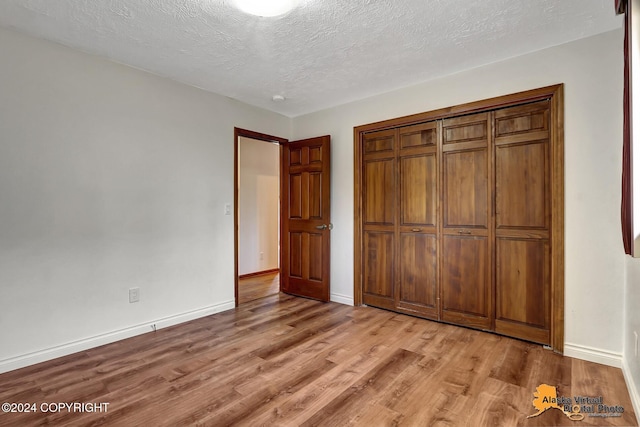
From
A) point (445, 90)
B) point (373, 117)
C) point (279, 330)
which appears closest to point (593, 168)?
point (445, 90)

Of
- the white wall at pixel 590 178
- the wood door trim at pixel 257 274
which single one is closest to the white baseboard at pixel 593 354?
the white wall at pixel 590 178

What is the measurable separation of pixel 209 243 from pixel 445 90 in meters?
3.02

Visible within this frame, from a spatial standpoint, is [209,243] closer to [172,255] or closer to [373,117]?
[172,255]

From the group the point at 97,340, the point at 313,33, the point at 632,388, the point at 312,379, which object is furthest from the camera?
the point at 97,340

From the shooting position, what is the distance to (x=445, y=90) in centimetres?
322

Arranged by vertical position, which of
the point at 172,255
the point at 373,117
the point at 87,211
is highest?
the point at 373,117

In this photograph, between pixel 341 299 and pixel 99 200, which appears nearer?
pixel 99 200

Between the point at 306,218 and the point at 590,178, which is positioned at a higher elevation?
the point at 590,178

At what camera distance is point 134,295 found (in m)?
2.99

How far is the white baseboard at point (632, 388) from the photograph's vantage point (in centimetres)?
175

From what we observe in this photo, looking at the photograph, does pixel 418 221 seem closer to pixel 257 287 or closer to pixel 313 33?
pixel 313 33

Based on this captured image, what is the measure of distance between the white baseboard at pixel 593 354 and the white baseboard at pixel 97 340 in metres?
3.36

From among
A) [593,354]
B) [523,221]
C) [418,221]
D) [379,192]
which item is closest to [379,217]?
[379,192]

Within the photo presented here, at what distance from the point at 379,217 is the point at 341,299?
3.85 ft
